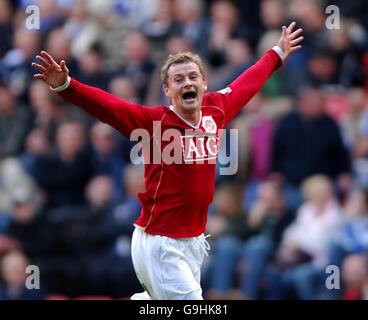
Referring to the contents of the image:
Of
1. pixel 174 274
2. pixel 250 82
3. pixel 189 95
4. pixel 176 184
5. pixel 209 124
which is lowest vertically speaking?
pixel 174 274

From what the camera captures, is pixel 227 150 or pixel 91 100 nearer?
pixel 91 100

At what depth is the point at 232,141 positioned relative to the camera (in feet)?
35.9

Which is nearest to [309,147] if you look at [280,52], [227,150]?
A: [227,150]

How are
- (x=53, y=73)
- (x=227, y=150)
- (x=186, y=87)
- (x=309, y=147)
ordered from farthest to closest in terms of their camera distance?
1. (x=227, y=150)
2. (x=309, y=147)
3. (x=186, y=87)
4. (x=53, y=73)

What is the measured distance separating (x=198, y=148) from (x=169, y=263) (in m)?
0.77

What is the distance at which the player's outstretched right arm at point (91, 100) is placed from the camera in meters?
6.98

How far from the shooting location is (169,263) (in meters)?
7.33

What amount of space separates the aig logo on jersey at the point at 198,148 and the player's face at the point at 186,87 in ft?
0.63

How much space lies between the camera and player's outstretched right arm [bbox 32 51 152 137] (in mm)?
6984

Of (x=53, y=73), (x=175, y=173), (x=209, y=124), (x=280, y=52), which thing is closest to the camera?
(x=53, y=73)

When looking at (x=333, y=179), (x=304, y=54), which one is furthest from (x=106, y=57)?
(x=333, y=179)

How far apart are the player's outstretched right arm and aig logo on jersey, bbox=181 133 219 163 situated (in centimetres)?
27

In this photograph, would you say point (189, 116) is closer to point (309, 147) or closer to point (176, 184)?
point (176, 184)
